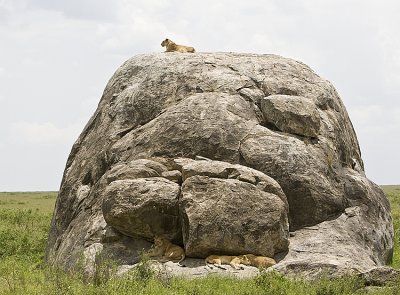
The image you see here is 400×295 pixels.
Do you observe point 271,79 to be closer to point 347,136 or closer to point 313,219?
point 347,136

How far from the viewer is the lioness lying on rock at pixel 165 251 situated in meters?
13.9

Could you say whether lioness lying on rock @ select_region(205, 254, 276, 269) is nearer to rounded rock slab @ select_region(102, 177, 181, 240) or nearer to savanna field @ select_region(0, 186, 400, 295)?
savanna field @ select_region(0, 186, 400, 295)

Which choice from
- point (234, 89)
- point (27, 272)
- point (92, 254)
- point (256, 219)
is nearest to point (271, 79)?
point (234, 89)

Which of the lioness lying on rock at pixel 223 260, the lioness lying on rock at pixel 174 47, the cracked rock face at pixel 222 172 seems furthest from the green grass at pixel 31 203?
the lioness lying on rock at pixel 223 260

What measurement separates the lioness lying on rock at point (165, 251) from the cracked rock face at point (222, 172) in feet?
0.79

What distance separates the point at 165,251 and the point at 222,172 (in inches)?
86.0

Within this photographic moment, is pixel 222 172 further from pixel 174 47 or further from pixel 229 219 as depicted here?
pixel 174 47

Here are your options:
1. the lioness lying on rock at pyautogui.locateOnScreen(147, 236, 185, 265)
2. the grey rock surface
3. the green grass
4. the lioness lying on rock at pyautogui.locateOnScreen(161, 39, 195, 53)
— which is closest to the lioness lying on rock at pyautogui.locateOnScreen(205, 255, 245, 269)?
the grey rock surface

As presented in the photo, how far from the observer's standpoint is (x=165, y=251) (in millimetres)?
14078

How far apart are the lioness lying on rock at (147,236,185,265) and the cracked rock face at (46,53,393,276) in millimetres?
240

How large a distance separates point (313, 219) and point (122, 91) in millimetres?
6686

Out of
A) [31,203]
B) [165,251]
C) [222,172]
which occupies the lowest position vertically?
[165,251]

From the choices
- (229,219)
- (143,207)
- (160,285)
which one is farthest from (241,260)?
(160,285)

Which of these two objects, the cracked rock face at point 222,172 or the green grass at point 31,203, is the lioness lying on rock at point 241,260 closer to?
the cracked rock face at point 222,172
